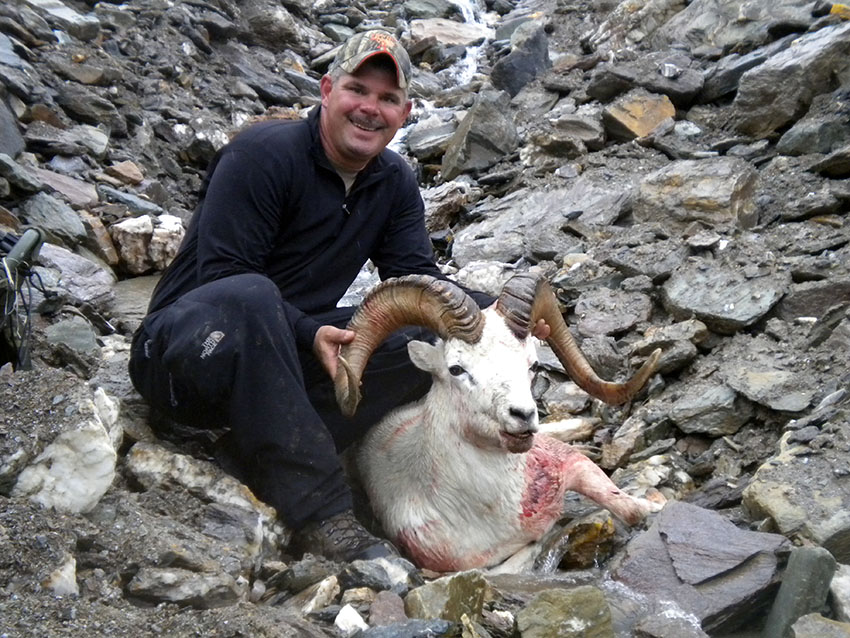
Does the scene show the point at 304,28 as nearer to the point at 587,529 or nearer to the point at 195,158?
the point at 195,158

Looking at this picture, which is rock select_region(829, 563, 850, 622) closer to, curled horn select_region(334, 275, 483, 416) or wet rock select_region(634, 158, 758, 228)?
curled horn select_region(334, 275, 483, 416)

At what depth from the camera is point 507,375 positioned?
5.23m

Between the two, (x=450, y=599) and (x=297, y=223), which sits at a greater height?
(x=297, y=223)

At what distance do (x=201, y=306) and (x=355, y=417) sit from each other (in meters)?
1.51

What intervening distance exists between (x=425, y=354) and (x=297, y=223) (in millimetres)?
1120

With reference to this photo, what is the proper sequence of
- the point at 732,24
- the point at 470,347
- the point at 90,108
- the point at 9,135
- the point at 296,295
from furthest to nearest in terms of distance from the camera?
the point at 732,24 < the point at 90,108 < the point at 9,135 < the point at 296,295 < the point at 470,347

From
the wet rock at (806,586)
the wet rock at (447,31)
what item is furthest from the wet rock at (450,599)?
the wet rock at (447,31)

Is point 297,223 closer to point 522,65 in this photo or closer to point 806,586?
point 806,586

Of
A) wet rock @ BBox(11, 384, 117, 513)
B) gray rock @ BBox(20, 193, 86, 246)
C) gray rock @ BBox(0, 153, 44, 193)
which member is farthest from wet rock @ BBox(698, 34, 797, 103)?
wet rock @ BBox(11, 384, 117, 513)

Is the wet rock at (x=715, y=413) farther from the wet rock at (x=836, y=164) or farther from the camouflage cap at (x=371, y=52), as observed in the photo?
the wet rock at (x=836, y=164)

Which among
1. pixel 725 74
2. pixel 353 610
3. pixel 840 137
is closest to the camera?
pixel 353 610

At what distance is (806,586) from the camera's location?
4316 millimetres

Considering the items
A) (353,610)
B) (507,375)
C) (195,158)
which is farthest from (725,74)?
(353,610)

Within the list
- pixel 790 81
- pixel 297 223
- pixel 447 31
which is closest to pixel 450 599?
pixel 297 223
